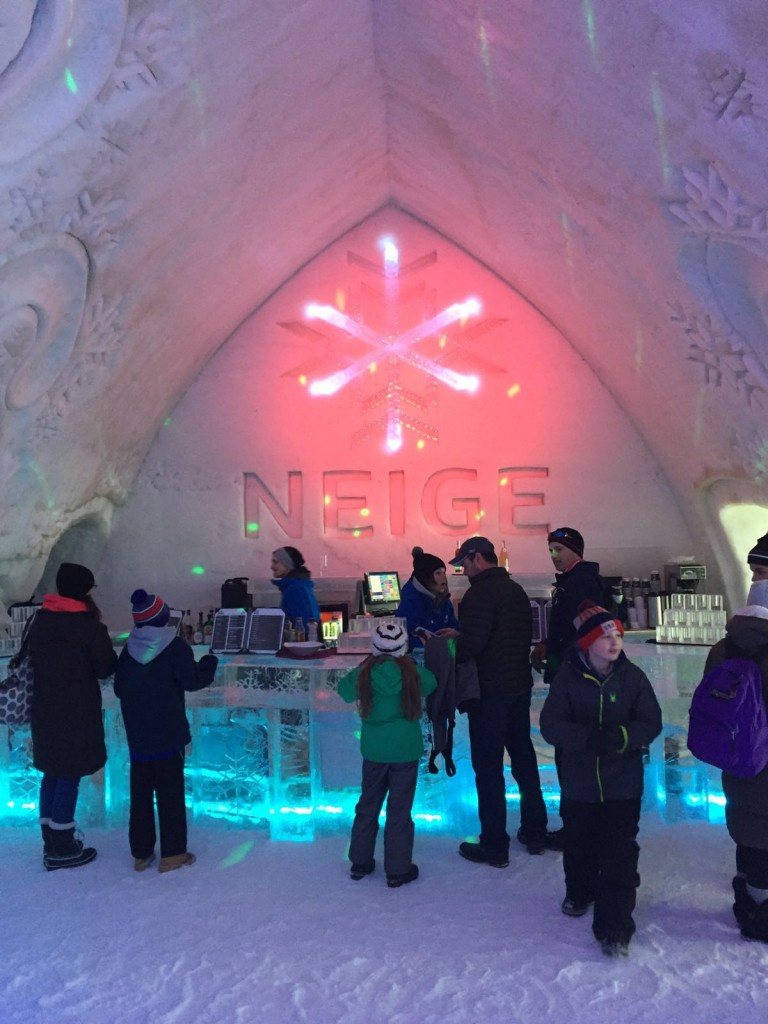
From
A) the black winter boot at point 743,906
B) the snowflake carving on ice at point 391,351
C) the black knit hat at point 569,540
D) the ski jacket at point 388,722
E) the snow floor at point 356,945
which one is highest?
the snowflake carving on ice at point 391,351

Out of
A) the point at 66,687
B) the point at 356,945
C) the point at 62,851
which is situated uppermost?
the point at 66,687

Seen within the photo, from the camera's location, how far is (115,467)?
6.84 m

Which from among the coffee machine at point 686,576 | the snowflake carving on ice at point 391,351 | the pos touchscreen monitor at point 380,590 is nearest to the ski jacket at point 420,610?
the pos touchscreen monitor at point 380,590

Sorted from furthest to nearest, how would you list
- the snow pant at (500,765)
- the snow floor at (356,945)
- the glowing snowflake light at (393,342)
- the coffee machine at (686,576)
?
the glowing snowflake light at (393,342) → the coffee machine at (686,576) → the snow pant at (500,765) → the snow floor at (356,945)

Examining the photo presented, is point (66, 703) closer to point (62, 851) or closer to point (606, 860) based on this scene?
point (62, 851)

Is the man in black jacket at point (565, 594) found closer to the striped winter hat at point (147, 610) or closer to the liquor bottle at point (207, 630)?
the striped winter hat at point (147, 610)

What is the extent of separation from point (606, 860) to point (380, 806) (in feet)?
3.30

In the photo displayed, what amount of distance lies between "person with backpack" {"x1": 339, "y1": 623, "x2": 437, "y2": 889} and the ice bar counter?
440 mm

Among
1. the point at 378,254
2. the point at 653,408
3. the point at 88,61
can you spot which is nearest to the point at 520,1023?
the point at 88,61

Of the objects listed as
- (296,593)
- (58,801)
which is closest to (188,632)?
(296,593)

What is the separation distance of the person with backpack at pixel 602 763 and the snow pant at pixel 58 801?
207cm

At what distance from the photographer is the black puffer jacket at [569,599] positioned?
11.3 ft

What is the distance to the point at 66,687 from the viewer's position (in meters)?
3.56

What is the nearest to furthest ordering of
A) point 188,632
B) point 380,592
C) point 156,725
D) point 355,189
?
point 156,725, point 188,632, point 380,592, point 355,189
